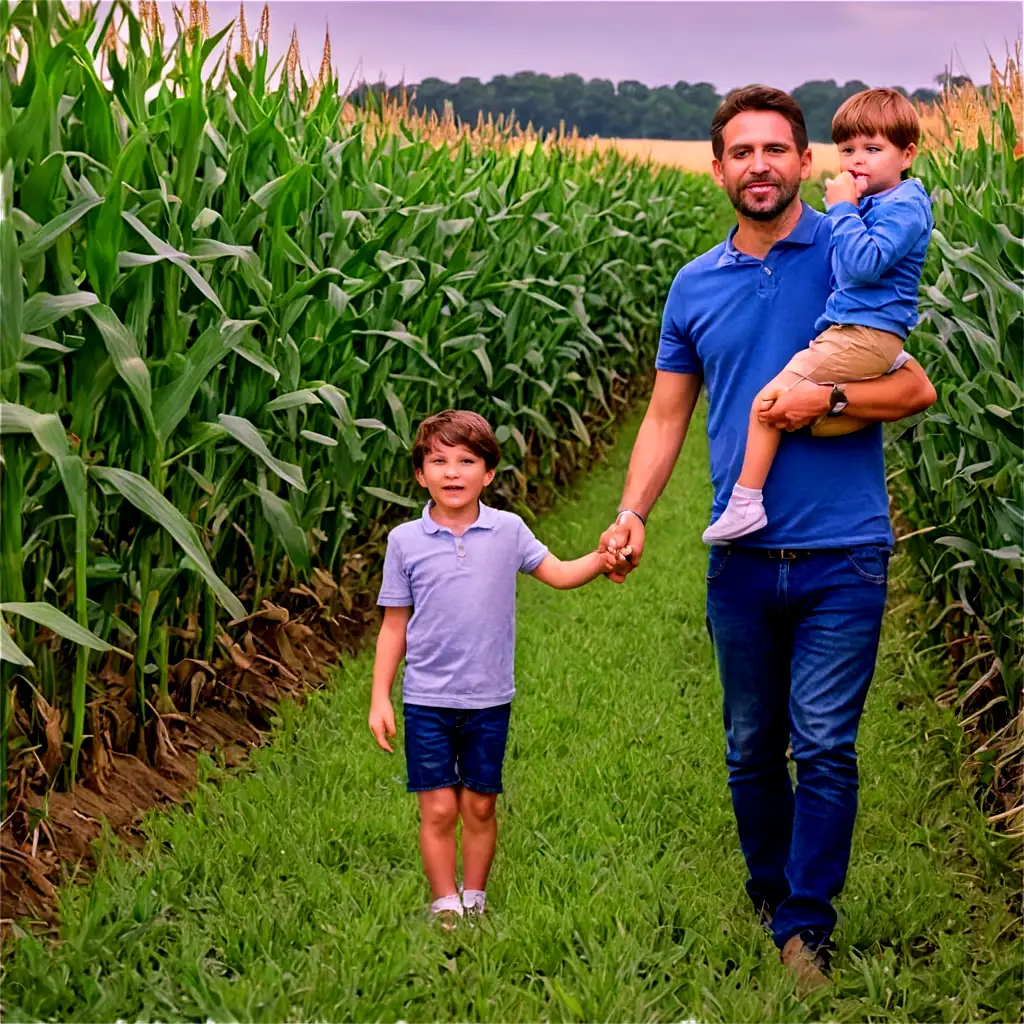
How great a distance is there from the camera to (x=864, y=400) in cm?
277

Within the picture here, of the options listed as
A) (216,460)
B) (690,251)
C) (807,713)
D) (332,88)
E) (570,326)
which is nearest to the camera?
(807,713)

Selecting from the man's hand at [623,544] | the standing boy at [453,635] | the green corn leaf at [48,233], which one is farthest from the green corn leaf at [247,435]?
the man's hand at [623,544]

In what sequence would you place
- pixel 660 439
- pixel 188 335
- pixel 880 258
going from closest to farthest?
pixel 880 258, pixel 660 439, pixel 188 335

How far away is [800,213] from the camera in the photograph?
2.90m

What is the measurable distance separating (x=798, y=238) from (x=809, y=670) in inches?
36.8

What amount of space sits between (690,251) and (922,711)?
8.80 meters

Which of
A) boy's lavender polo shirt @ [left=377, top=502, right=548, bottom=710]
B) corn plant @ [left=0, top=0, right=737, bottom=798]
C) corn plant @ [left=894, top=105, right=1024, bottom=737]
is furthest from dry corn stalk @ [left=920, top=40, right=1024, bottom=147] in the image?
boy's lavender polo shirt @ [left=377, top=502, right=548, bottom=710]

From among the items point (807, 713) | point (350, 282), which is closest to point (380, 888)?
point (807, 713)

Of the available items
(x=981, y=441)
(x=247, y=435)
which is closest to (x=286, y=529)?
(x=247, y=435)

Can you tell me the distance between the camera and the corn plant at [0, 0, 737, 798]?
3094 mm

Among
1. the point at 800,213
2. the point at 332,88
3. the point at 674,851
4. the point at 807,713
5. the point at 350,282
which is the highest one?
the point at 332,88

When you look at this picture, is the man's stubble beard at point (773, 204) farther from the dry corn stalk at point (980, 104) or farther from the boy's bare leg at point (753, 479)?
the dry corn stalk at point (980, 104)

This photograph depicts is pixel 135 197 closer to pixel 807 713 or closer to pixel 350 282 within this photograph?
pixel 350 282

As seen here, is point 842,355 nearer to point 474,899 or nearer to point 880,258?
point 880,258
